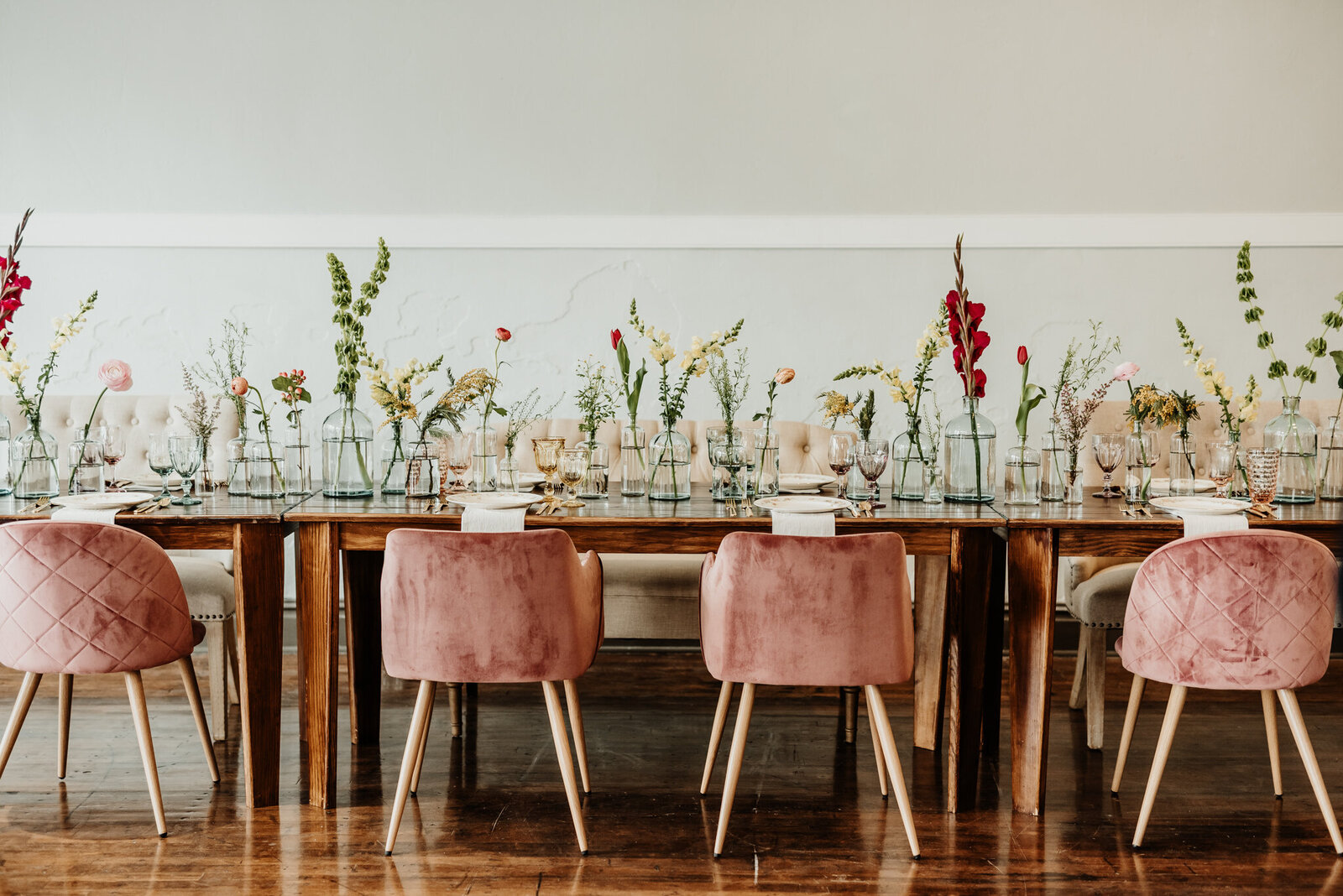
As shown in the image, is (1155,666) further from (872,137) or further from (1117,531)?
(872,137)

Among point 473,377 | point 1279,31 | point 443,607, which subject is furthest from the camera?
point 1279,31

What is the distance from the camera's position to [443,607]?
2115 mm

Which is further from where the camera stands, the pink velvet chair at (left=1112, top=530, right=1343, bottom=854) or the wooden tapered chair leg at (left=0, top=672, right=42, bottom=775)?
the wooden tapered chair leg at (left=0, top=672, right=42, bottom=775)

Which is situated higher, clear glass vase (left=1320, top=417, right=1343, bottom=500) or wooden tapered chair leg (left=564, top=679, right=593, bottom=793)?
clear glass vase (left=1320, top=417, right=1343, bottom=500)

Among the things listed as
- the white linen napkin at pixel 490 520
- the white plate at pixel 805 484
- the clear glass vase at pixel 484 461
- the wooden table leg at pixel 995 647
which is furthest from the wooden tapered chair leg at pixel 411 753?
the wooden table leg at pixel 995 647

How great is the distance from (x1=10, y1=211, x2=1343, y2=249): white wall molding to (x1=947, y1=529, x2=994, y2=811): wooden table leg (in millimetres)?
1911

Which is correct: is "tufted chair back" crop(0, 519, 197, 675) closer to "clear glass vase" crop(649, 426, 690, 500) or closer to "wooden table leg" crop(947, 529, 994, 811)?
"clear glass vase" crop(649, 426, 690, 500)

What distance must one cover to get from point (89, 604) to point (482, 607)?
0.86 m

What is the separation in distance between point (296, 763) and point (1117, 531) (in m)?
2.15

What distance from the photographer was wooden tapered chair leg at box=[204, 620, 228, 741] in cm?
290

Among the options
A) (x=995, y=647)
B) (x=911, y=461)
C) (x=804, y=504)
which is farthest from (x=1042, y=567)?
(x=804, y=504)

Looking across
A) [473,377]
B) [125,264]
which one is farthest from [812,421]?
[125,264]

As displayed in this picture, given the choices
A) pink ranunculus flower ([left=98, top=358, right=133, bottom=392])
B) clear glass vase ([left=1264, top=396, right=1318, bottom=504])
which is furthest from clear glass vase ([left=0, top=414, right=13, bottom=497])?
clear glass vase ([left=1264, top=396, right=1318, bottom=504])

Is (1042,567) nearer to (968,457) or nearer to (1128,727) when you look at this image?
(968,457)
